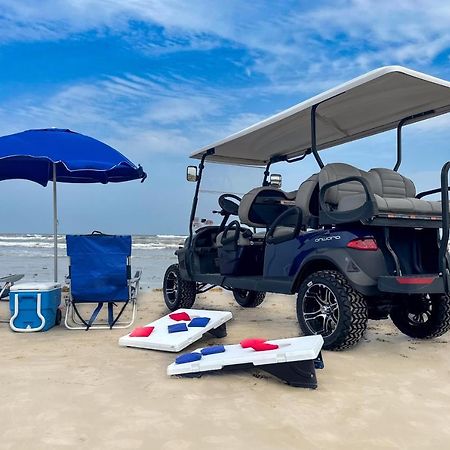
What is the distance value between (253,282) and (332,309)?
1.24 meters

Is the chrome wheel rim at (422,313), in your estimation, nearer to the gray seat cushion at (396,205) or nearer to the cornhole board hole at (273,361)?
the gray seat cushion at (396,205)

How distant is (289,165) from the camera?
7.12 m

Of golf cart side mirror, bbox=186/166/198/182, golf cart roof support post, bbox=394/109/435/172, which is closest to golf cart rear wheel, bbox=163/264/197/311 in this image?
golf cart side mirror, bbox=186/166/198/182

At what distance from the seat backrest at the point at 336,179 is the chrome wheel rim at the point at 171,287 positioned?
277cm

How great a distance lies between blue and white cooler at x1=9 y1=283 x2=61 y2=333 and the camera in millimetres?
5176

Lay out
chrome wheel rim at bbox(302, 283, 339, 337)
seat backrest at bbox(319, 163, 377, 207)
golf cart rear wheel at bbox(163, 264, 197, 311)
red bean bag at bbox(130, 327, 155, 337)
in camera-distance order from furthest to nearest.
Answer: golf cart rear wheel at bbox(163, 264, 197, 311) → seat backrest at bbox(319, 163, 377, 207) → red bean bag at bbox(130, 327, 155, 337) → chrome wheel rim at bbox(302, 283, 339, 337)

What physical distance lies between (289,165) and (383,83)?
301cm

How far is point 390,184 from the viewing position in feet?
16.2

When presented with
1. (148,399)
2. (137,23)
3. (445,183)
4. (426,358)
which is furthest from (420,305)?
(137,23)

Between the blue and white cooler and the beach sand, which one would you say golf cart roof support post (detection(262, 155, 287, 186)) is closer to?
the beach sand

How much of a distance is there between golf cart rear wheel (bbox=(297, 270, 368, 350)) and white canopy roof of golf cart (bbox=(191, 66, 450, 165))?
1577mm

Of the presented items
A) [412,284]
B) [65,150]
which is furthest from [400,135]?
[65,150]

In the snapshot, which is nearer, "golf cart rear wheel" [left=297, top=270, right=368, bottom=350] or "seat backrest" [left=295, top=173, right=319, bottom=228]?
"golf cart rear wheel" [left=297, top=270, right=368, bottom=350]

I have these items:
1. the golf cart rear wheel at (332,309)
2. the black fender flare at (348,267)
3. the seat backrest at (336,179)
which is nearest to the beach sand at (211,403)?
the golf cart rear wheel at (332,309)
